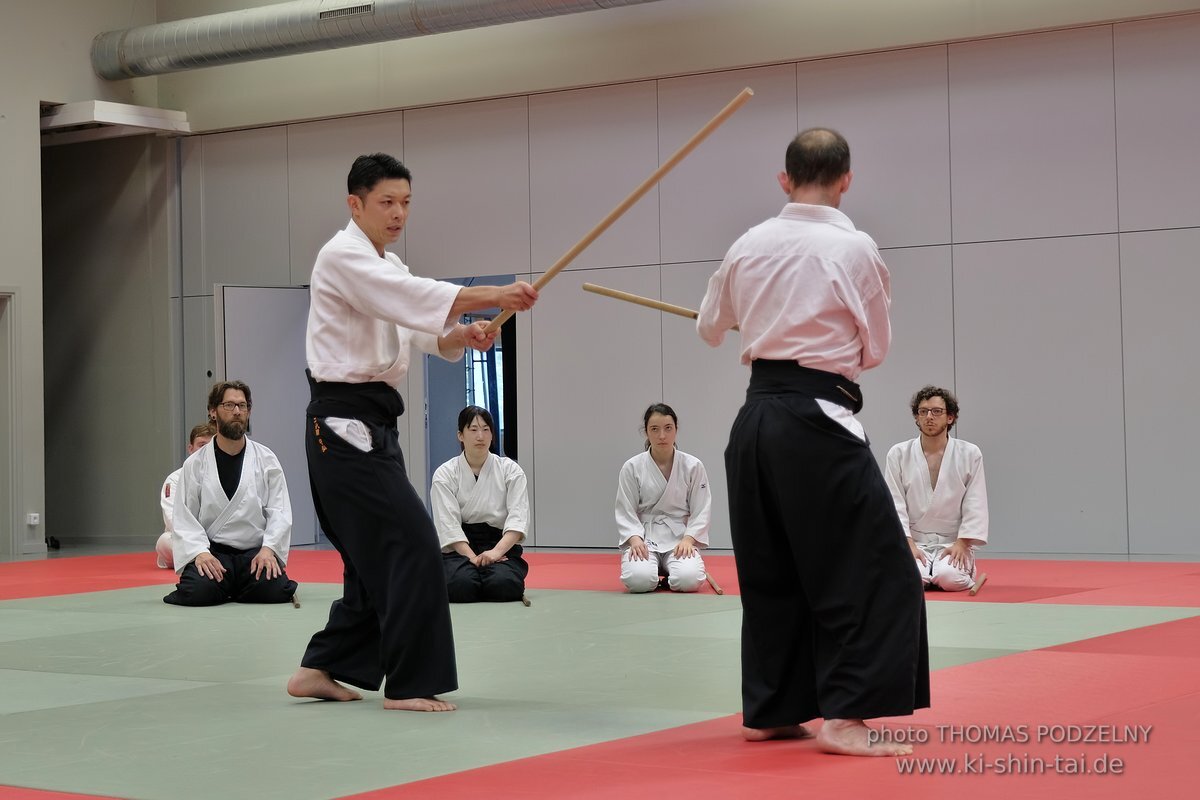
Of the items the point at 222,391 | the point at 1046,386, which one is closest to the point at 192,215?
the point at 222,391

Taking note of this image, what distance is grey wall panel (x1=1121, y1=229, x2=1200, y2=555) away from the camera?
8.58 m

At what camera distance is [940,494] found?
6.99 meters

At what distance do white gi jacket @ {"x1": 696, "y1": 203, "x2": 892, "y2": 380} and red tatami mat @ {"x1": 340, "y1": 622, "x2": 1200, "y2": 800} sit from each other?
2.87ft

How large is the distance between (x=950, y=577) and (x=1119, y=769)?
412 cm

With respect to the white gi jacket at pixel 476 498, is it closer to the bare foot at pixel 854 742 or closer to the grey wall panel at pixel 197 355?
the bare foot at pixel 854 742

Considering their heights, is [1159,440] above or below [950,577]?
above

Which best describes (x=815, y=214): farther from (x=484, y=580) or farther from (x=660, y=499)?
(x=660, y=499)

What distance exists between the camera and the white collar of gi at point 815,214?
10.8 ft

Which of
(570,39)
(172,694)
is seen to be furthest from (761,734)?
(570,39)

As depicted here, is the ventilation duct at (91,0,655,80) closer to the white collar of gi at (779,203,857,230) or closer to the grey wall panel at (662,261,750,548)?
the grey wall panel at (662,261,750,548)

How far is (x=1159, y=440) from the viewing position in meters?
8.65

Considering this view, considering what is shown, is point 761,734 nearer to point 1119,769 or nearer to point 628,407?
point 1119,769

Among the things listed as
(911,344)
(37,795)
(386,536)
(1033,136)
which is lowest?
(37,795)

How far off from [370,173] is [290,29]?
721cm
